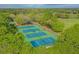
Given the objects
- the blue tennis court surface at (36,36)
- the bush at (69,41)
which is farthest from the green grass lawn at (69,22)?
the blue tennis court surface at (36,36)

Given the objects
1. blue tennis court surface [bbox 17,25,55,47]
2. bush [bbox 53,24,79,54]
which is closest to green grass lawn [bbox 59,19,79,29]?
bush [bbox 53,24,79,54]

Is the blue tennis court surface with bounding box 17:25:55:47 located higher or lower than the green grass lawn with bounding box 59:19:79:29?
lower

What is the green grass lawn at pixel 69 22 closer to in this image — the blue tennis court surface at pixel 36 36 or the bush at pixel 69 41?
the bush at pixel 69 41

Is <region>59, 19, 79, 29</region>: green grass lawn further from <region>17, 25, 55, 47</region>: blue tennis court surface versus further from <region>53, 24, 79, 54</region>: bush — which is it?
<region>17, 25, 55, 47</region>: blue tennis court surface

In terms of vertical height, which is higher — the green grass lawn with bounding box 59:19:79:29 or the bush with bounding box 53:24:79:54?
the green grass lawn with bounding box 59:19:79:29

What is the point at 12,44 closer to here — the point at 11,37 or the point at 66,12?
the point at 11,37

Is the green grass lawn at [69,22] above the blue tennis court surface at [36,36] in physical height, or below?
above
